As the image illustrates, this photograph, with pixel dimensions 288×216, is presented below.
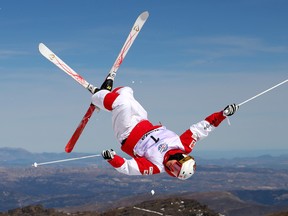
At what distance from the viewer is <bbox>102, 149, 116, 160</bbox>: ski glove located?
22.9 metres

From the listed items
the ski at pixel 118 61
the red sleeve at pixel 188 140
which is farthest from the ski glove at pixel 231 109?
the ski at pixel 118 61

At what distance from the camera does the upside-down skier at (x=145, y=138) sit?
23.8 metres

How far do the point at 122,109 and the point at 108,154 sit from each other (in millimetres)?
4511

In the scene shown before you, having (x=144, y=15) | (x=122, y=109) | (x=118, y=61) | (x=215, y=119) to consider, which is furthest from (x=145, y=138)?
(x=144, y=15)

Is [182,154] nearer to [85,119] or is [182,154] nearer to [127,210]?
[85,119]

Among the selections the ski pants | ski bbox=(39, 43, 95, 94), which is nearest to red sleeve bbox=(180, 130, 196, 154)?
the ski pants

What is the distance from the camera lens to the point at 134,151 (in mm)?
26266

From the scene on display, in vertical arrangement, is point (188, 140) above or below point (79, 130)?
below

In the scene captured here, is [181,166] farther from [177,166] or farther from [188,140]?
[188,140]

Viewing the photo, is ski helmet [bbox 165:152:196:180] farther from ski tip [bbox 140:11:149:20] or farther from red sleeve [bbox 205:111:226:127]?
ski tip [bbox 140:11:149:20]

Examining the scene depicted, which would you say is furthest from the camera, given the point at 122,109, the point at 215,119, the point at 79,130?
the point at 79,130

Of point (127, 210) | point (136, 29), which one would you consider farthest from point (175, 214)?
point (136, 29)

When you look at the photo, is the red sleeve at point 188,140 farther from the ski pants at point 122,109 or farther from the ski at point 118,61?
the ski at point 118,61

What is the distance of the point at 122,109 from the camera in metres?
26.9
